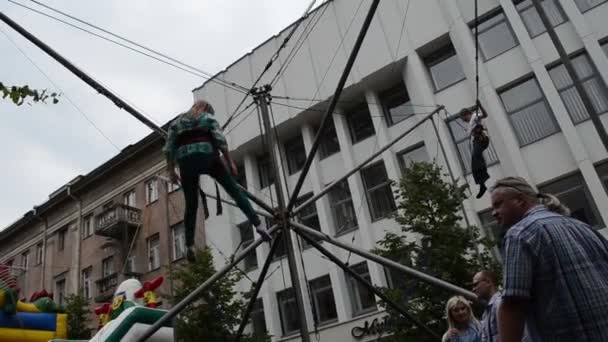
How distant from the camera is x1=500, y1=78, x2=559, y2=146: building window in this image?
14.8m

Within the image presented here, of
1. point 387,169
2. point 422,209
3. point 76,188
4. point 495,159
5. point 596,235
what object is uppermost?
point 76,188

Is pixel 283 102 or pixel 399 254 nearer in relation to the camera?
pixel 399 254

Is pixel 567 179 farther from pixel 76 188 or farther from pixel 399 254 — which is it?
pixel 76 188

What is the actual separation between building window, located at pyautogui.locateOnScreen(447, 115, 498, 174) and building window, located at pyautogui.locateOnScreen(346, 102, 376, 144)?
351cm

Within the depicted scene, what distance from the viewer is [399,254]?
12.6 metres

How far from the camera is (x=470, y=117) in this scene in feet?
23.5

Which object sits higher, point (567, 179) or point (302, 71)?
point (302, 71)

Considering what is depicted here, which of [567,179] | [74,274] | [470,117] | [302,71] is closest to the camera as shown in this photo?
[470,117]

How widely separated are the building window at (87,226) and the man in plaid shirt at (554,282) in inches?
1132

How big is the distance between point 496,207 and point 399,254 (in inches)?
411

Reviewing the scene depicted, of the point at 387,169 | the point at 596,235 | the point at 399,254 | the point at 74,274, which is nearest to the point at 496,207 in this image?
the point at 596,235

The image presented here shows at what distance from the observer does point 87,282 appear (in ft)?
88.1

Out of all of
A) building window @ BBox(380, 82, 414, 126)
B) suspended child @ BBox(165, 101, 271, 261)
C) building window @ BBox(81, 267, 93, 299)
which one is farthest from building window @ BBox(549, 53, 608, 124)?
building window @ BBox(81, 267, 93, 299)

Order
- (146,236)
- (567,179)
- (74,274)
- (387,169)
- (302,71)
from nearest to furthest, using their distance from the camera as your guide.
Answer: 1. (567,179)
2. (387,169)
3. (302,71)
4. (146,236)
5. (74,274)
